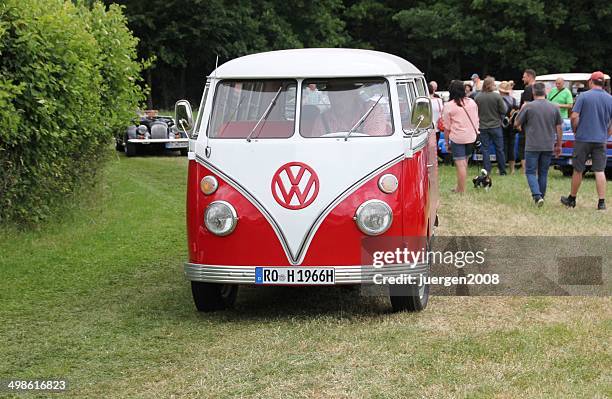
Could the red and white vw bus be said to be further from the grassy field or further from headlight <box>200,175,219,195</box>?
the grassy field

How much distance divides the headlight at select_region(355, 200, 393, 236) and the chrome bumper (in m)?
0.30

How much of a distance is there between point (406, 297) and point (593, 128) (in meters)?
6.98

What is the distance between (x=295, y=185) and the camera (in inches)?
313

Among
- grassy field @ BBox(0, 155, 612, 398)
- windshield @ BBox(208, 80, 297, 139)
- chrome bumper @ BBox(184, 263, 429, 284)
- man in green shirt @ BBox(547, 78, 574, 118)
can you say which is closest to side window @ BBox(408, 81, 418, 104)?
windshield @ BBox(208, 80, 297, 139)

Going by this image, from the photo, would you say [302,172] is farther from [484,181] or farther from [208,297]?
[484,181]

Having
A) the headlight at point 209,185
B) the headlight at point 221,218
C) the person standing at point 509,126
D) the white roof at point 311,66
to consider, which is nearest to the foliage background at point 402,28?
the person standing at point 509,126

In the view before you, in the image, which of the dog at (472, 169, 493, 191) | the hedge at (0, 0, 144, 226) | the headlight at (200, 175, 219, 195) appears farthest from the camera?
the dog at (472, 169, 493, 191)

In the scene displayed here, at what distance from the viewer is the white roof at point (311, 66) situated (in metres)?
8.32

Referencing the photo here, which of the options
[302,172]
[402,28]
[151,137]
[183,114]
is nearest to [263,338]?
[302,172]

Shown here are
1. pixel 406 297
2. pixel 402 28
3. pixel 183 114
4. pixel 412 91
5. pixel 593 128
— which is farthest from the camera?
pixel 402 28

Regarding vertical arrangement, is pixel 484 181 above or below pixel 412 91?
below

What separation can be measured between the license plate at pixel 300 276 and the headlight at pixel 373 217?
43 cm

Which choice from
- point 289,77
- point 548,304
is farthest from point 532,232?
point 289,77

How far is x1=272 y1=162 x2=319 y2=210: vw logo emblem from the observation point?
793 cm
